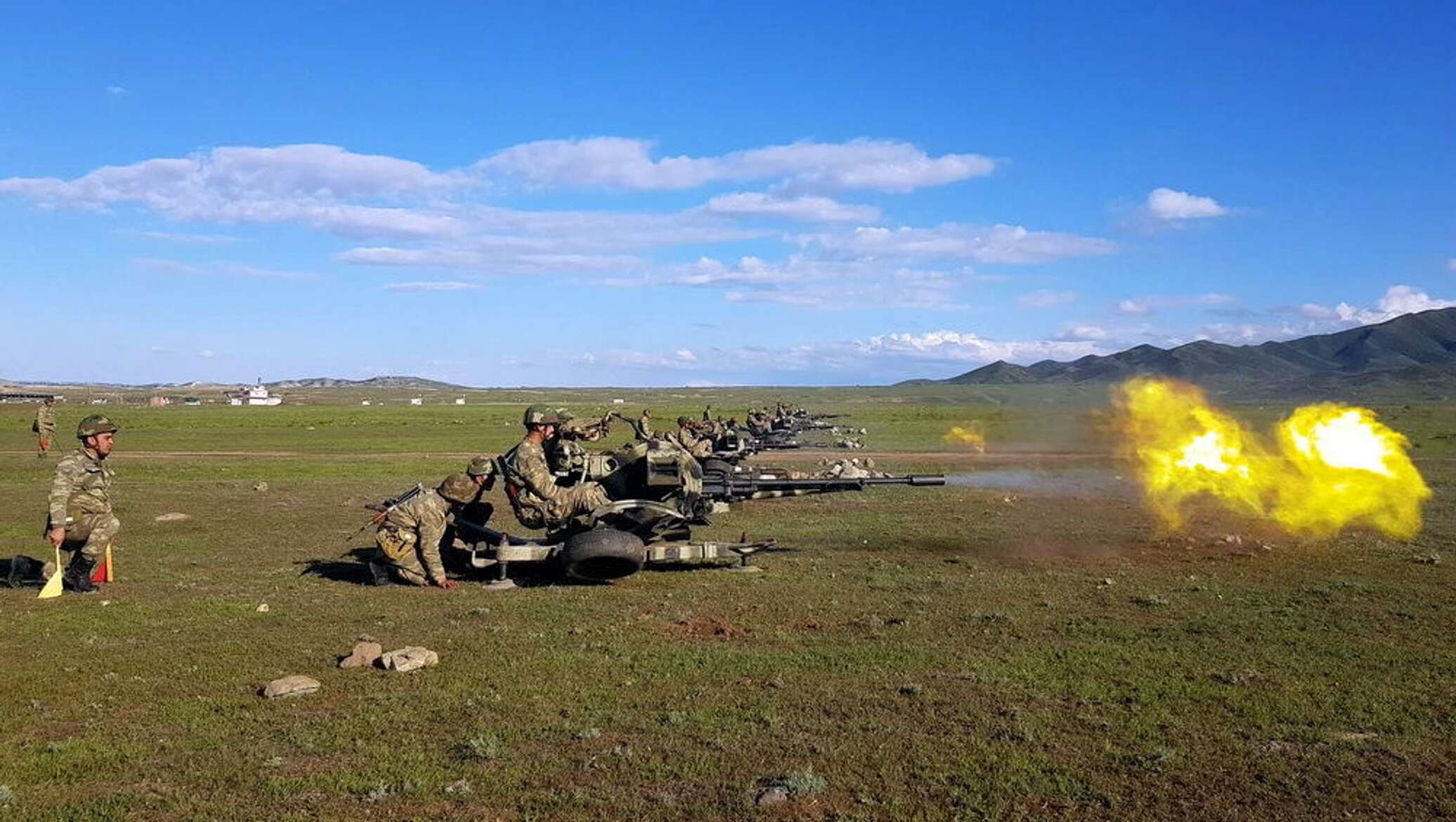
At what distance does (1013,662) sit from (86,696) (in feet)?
33.0

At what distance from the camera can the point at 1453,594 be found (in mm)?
17375

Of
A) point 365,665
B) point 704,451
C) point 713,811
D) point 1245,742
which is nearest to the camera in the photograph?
point 713,811

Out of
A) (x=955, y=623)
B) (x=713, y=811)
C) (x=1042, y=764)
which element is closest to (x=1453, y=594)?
(x=955, y=623)

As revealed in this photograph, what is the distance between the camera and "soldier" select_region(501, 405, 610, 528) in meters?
18.6

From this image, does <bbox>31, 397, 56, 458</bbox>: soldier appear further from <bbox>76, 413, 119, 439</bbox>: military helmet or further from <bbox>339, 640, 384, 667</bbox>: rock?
<bbox>339, 640, 384, 667</bbox>: rock

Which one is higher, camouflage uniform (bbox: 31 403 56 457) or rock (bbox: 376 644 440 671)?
camouflage uniform (bbox: 31 403 56 457)

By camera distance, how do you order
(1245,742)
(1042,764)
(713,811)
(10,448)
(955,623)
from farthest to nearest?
(10,448), (955,623), (1245,742), (1042,764), (713,811)

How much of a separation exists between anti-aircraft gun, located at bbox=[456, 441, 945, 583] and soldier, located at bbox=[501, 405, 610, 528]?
166mm

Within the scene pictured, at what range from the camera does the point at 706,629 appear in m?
15.1

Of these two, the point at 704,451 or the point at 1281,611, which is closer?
the point at 1281,611

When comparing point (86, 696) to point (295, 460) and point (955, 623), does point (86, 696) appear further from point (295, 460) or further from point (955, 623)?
point (295, 460)

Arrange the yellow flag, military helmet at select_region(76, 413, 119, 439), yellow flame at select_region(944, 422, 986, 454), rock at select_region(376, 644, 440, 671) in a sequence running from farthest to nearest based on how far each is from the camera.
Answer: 1. yellow flame at select_region(944, 422, 986, 454)
2. military helmet at select_region(76, 413, 119, 439)
3. the yellow flag
4. rock at select_region(376, 644, 440, 671)

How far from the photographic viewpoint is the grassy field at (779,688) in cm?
889

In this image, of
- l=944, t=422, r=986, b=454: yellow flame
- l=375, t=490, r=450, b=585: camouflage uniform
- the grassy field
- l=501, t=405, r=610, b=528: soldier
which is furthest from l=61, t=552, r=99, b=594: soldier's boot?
l=944, t=422, r=986, b=454: yellow flame
